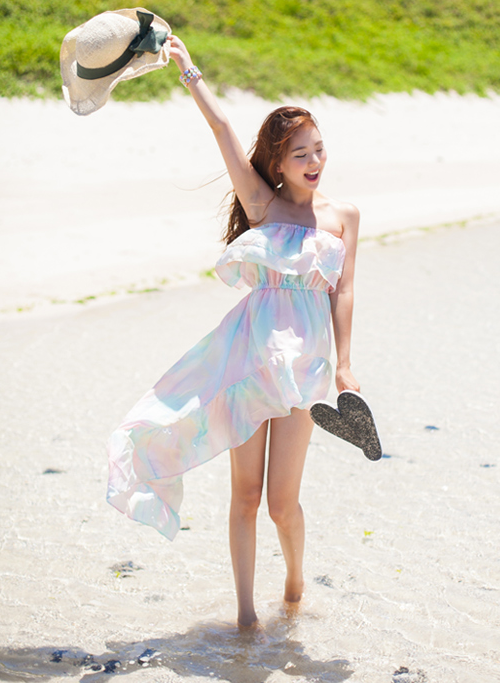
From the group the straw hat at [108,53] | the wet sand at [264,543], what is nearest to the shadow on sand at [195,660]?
the wet sand at [264,543]

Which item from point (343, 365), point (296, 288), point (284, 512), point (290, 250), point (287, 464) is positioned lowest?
point (284, 512)

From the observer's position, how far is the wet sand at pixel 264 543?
9.64ft

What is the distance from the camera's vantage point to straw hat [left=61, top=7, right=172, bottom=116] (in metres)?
2.72

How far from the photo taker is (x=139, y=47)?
274 cm

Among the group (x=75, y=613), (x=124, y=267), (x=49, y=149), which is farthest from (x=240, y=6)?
(x=75, y=613)

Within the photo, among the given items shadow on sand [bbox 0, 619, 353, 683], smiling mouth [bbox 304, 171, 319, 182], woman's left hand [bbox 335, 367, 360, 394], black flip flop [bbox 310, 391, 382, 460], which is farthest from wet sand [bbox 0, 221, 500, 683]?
smiling mouth [bbox 304, 171, 319, 182]

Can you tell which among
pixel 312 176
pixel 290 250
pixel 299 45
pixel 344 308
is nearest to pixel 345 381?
pixel 344 308

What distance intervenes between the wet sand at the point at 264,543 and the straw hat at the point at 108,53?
74.5 inches

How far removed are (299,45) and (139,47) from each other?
16767 mm

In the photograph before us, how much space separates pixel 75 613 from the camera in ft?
10.5

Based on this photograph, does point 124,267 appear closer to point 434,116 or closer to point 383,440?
point 383,440

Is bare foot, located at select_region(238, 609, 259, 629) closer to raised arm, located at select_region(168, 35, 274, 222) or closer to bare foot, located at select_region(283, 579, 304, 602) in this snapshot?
bare foot, located at select_region(283, 579, 304, 602)

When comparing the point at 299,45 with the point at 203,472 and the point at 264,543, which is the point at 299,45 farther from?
the point at 264,543

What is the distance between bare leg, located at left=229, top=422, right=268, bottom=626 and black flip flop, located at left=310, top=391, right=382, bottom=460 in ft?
0.80
